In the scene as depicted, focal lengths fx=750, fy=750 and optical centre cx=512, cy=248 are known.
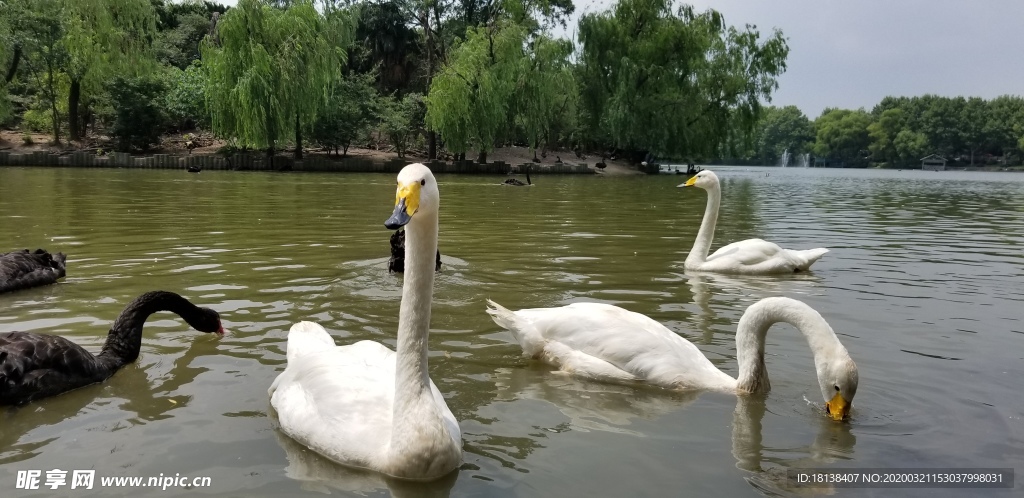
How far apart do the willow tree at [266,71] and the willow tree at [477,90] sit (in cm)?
559

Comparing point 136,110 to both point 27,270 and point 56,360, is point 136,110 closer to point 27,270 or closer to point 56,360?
point 27,270

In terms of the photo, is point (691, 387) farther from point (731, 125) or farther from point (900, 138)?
point (900, 138)

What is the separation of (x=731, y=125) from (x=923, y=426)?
4483 centimetres

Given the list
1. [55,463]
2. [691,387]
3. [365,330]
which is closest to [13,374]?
[55,463]

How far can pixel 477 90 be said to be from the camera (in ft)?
128

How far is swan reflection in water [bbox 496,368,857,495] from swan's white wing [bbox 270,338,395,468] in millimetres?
957

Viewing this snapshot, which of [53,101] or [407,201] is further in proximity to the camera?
[53,101]

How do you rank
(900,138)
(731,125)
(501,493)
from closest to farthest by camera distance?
(501,493) → (731,125) → (900,138)

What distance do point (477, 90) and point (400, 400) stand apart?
120 feet

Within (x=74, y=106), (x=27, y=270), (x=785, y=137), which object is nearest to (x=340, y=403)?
(x=27, y=270)

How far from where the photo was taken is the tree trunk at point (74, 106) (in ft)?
135

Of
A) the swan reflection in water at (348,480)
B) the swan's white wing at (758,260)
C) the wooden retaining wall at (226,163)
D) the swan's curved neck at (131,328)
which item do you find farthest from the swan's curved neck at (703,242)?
the wooden retaining wall at (226,163)

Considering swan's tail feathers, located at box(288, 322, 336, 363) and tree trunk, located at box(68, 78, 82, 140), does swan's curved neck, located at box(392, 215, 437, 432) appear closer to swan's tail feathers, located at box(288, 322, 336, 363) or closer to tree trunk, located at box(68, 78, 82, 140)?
swan's tail feathers, located at box(288, 322, 336, 363)

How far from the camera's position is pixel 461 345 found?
564 cm
